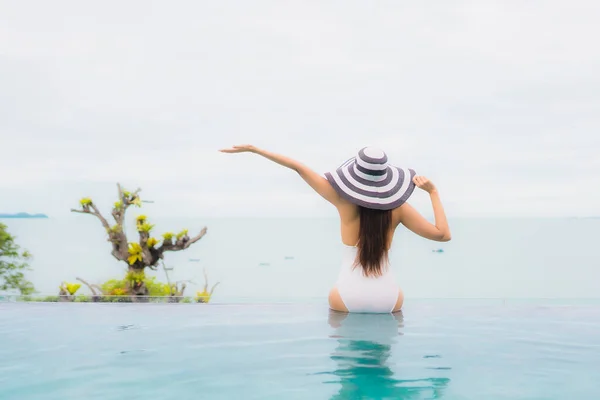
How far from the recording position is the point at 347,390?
2.29 metres

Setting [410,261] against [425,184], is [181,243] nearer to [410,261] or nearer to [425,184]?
[425,184]

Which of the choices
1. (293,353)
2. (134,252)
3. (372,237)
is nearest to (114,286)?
(134,252)

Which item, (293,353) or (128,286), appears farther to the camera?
(128,286)

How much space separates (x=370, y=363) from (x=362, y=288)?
124 centimetres

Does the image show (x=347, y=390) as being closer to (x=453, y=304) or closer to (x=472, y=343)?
(x=472, y=343)

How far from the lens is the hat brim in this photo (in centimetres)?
380

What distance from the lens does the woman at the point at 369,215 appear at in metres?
3.83

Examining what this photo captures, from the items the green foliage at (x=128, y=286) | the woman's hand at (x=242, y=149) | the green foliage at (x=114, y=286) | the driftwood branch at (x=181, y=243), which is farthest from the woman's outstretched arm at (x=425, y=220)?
the green foliage at (x=114, y=286)

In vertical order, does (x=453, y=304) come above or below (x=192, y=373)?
above

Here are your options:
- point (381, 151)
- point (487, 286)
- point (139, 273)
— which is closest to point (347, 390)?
point (381, 151)

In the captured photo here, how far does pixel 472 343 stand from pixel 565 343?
502mm

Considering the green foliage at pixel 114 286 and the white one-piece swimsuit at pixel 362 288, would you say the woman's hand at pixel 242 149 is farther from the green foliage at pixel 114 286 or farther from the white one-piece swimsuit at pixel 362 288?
the green foliage at pixel 114 286

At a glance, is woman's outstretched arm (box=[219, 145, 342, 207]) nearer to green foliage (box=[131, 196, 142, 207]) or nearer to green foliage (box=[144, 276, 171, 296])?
green foliage (box=[131, 196, 142, 207])

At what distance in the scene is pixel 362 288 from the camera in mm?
3953
